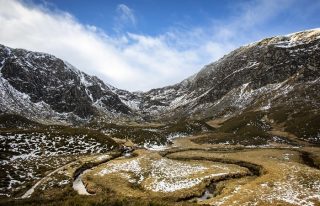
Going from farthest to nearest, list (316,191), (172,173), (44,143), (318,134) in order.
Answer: (318,134), (44,143), (172,173), (316,191)

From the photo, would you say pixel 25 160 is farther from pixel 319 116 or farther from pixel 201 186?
pixel 319 116

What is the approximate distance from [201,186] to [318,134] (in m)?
69.2

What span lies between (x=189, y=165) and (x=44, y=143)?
35.3m

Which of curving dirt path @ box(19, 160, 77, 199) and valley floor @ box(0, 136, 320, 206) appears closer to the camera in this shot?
valley floor @ box(0, 136, 320, 206)

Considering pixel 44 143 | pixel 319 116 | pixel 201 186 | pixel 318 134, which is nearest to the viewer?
pixel 201 186

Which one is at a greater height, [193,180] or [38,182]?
[193,180]

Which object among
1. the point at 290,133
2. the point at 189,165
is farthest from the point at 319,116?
the point at 189,165

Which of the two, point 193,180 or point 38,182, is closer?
point 193,180

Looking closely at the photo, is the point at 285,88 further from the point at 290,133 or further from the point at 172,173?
the point at 172,173

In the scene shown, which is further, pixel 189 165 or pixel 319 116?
pixel 319 116

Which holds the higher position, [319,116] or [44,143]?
[319,116]

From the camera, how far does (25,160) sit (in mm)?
63906

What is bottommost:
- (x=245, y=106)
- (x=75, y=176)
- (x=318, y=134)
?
(x=75, y=176)

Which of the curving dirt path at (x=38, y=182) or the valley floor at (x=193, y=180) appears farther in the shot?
the curving dirt path at (x=38, y=182)
